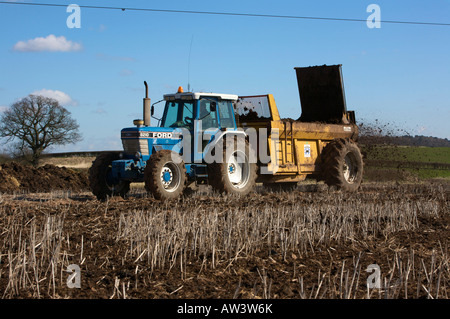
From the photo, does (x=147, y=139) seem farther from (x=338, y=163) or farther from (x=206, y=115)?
(x=338, y=163)

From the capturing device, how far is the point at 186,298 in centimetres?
493

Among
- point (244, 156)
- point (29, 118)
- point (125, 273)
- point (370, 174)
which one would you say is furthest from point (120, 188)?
point (29, 118)

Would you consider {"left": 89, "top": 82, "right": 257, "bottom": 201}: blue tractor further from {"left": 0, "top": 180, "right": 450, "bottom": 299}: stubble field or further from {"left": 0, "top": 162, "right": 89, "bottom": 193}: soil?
{"left": 0, "top": 162, "right": 89, "bottom": 193}: soil

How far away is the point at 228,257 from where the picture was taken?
6406mm

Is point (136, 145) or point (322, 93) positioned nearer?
point (136, 145)

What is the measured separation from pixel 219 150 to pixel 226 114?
104cm

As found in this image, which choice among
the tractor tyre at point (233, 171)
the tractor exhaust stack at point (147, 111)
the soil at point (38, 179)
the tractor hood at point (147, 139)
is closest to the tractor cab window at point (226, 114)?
the tractor tyre at point (233, 171)

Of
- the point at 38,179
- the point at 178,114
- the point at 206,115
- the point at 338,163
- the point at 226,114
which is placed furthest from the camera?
the point at 38,179

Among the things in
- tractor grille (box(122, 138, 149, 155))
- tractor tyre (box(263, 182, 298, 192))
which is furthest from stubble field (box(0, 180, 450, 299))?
tractor tyre (box(263, 182, 298, 192))

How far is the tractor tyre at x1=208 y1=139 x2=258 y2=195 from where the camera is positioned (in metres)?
12.5

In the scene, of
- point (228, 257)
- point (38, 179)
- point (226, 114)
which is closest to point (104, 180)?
point (226, 114)

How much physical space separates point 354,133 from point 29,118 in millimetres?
26823
